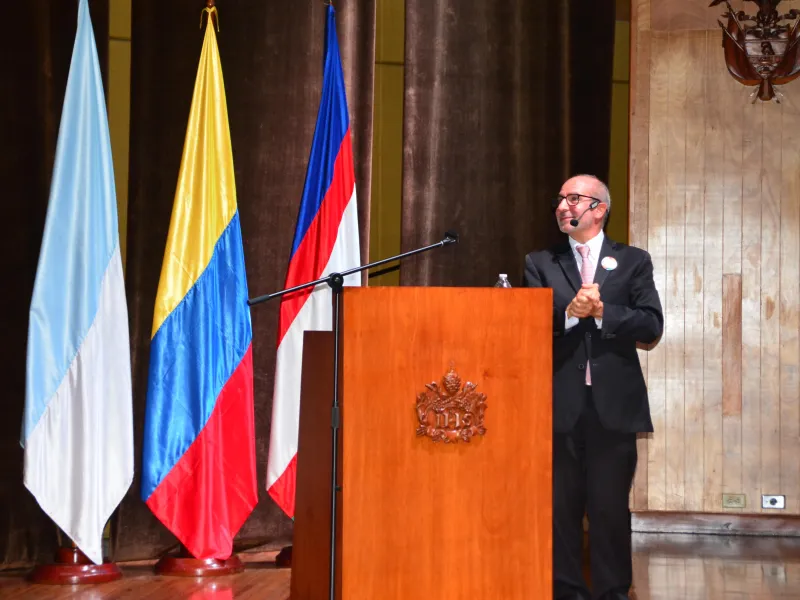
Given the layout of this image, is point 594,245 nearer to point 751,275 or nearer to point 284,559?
point 284,559

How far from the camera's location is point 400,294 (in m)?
2.87

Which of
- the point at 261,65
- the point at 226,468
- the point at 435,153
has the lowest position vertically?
the point at 226,468

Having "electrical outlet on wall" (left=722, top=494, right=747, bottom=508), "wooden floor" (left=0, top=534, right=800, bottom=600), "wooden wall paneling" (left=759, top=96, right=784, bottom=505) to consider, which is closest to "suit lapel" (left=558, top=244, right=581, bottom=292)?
"wooden floor" (left=0, top=534, right=800, bottom=600)

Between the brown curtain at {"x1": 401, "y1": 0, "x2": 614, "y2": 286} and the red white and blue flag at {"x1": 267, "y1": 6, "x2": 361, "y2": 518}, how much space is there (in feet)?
1.92

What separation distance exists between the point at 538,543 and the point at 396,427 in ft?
1.70

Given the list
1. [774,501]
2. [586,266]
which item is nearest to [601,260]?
[586,266]

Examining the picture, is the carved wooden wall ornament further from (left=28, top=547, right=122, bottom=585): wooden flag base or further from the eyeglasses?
(left=28, top=547, right=122, bottom=585): wooden flag base

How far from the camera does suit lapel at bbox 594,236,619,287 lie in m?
3.49

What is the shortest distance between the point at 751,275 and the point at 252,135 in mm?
2698

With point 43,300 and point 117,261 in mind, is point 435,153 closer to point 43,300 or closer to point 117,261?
point 117,261

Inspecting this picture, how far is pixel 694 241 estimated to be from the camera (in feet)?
18.2

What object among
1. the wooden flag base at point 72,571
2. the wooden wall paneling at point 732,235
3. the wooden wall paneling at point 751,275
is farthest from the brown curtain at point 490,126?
the wooden flag base at point 72,571

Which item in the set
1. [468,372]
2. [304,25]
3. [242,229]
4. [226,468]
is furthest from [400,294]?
[304,25]

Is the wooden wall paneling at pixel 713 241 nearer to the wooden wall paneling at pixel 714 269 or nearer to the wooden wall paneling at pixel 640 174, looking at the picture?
the wooden wall paneling at pixel 714 269
